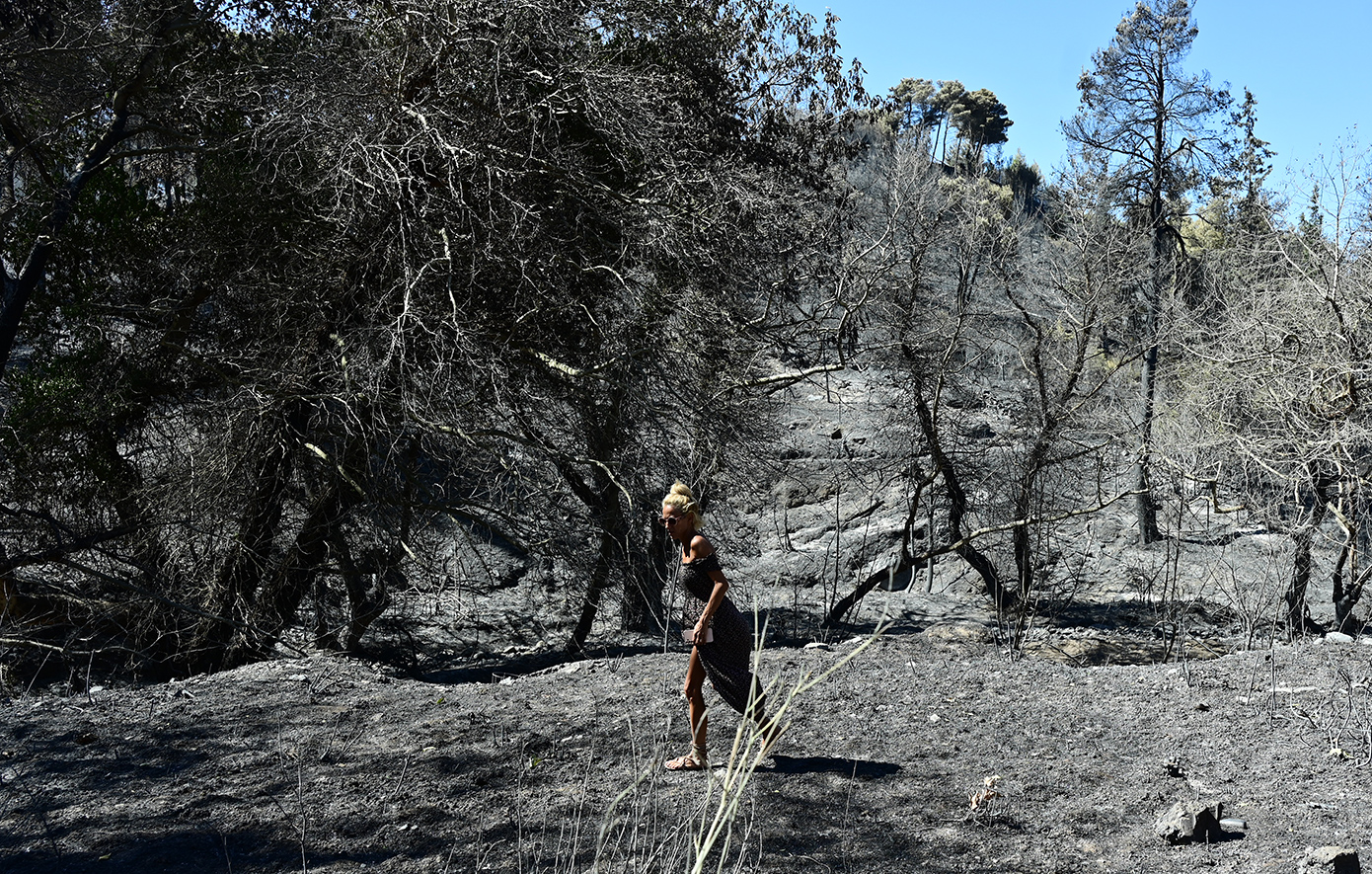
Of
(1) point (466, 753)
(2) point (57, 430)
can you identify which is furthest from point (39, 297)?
(1) point (466, 753)

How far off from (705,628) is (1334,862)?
2455mm

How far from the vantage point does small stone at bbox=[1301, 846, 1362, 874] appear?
3484 mm

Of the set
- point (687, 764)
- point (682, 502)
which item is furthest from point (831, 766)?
point (682, 502)

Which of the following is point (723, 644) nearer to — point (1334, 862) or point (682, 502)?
point (682, 502)

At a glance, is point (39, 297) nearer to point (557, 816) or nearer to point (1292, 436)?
point (557, 816)

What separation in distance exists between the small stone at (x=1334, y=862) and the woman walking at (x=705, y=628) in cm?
214

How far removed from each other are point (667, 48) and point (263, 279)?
4.77m

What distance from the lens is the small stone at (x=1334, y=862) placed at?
3.48m

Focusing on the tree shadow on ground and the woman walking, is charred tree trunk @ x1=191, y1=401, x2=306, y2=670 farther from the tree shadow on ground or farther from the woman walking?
the tree shadow on ground

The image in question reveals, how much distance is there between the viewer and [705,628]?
460 centimetres

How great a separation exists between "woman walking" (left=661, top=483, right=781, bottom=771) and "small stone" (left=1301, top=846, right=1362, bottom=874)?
84.1 inches

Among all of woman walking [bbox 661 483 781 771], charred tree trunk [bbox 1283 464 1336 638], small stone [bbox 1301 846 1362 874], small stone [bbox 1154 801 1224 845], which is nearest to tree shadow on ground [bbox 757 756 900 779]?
woman walking [bbox 661 483 781 771]

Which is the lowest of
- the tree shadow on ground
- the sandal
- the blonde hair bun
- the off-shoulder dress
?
the tree shadow on ground

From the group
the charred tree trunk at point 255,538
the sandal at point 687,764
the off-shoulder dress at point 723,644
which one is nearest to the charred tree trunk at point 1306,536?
the off-shoulder dress at point 723,644
